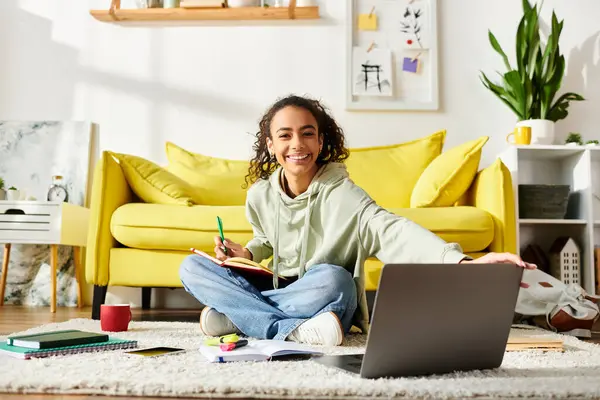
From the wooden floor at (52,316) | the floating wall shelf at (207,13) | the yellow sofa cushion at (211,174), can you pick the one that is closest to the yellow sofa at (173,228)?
the wooden floor at (52,316)

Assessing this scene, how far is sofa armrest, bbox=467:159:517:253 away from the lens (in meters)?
2.45

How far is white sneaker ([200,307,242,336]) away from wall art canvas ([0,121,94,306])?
1.73 meters

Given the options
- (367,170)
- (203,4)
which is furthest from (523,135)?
(203,4)

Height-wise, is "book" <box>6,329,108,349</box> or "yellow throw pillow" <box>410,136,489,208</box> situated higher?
"yellow throw pillow" <box>410,136,489,208</box>

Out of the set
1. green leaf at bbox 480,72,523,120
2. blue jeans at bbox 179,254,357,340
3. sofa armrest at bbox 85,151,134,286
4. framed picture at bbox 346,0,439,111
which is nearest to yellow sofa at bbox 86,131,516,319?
sofa armrest at bbox 85,151,134,286

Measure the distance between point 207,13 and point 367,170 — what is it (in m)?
1.23

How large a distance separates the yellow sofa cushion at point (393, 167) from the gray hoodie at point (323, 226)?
108 centimetres

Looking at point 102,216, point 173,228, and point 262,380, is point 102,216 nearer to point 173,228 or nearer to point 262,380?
point 173,228

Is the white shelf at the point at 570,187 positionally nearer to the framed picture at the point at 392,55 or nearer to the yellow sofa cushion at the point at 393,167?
the yellow sofa cushion at the point at 393,167

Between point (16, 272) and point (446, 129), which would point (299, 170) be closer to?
point (446, 129)

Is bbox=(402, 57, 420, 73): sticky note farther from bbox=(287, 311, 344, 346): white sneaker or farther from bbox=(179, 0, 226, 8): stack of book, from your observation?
bbox=(287, 311, 344, 346): white sneaker

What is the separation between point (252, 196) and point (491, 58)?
6.50ft

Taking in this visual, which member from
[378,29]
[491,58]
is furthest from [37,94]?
[491,58]

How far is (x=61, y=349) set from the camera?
138cm
